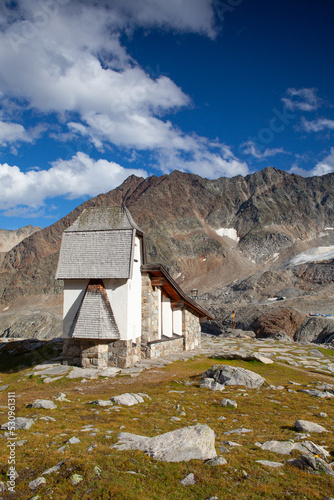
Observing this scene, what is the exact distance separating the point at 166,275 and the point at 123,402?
335 inches

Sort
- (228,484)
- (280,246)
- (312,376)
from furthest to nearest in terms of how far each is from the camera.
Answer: (280,246)
(312,376)
(228,484)

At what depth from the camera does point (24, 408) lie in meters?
7.56

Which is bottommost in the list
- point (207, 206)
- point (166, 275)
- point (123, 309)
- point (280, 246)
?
point (123, 309)

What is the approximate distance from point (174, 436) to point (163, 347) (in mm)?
11958

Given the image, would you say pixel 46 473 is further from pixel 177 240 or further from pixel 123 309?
pixel 177 240

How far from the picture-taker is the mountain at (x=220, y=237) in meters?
77.8

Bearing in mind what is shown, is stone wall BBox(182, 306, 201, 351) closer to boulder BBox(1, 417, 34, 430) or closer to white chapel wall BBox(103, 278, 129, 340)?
white chapel wall BBox(103, 278, 129, 340)

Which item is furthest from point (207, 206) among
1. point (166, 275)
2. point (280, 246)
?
point (166, 275)

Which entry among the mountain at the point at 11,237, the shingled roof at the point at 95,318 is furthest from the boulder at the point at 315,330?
the mountain at the point at 11,237

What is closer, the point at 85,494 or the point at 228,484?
the point at 85,494

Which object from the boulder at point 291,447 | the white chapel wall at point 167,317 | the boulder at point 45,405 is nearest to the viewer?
the boulder at point 291,447

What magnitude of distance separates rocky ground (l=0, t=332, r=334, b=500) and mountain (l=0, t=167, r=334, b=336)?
51.8 meters

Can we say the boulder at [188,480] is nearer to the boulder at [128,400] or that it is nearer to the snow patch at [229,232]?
the boulder at [128,400]

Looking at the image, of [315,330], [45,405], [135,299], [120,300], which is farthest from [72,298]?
[315,330]
